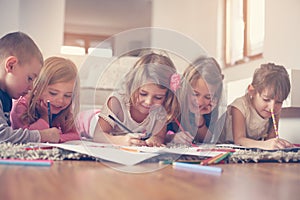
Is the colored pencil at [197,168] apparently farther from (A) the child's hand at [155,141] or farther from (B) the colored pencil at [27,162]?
(A) the child's hand at [155,141]

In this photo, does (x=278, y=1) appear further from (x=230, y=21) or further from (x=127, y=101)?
(x=127, y=101)

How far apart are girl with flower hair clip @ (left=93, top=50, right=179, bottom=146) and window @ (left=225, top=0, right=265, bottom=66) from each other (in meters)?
0.82

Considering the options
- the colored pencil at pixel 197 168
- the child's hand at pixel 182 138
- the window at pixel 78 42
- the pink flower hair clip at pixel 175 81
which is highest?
the window at pixel 78 42

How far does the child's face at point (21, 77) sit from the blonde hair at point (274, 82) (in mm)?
656

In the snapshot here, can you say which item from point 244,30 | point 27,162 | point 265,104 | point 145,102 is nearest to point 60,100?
point 145,102

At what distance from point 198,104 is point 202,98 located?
0.04 m

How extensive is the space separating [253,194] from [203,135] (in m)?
0.52

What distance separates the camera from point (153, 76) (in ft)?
2.73

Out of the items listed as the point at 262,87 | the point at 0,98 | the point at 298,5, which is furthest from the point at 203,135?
the point at 298,5

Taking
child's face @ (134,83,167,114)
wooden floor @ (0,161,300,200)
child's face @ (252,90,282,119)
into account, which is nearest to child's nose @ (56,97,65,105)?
→ child's face @ (134,83,167,114)

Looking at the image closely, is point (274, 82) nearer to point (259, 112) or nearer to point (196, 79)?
point (259, 112)

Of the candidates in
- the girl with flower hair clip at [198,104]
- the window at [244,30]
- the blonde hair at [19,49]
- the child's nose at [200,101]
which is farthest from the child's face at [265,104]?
the blonde hair at [19,49]

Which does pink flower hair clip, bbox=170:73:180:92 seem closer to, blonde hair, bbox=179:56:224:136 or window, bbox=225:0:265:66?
blonde hair, bbox=179:56:224:136

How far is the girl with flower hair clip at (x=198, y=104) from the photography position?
844mm
